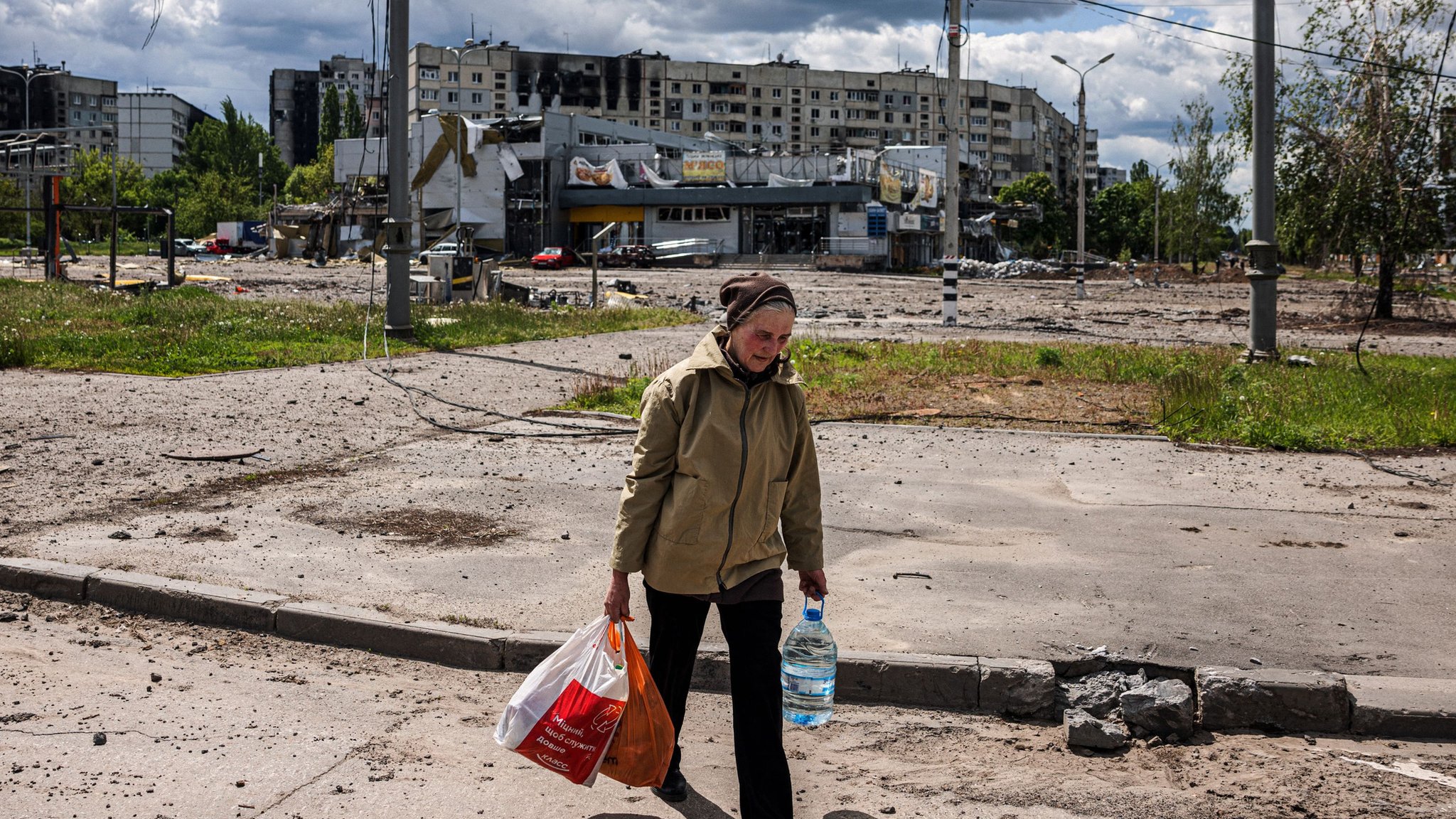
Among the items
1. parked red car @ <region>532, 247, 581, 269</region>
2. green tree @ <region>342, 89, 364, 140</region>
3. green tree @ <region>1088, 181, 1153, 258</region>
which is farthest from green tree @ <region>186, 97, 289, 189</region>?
green tree @ <region>1088, 181, 1153, 258</region>

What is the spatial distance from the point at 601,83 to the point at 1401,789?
126 meters

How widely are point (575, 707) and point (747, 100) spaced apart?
13301 cm

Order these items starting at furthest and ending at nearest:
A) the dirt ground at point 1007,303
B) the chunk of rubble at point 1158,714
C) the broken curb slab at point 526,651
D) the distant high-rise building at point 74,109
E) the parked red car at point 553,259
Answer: the distant high-rise building at point 74,109 < the parked red car at point 553,259 < the dirt ground at point 1007,303 < the broken curb slab at point 526,651 < the chunk of rubble at point 1158,714

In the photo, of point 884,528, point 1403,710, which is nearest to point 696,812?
point 1403,710

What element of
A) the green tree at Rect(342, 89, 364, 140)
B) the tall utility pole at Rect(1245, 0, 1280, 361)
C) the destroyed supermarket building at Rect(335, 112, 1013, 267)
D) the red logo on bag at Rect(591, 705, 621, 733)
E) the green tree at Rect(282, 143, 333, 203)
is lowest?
the red logo on bag at Rect(591, 705, 621, 733)

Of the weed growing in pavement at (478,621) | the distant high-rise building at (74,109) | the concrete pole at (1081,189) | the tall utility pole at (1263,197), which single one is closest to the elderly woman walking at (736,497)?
the weed growing in pavement at (478,621)

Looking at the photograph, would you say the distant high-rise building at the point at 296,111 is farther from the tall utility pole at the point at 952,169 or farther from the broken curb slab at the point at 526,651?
the broken curb slab at the point at 526,651

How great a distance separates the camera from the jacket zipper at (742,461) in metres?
3.66

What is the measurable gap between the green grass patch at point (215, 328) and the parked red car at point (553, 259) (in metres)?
35.0

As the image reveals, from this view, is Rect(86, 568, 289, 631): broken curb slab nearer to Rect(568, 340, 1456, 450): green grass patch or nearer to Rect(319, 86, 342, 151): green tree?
Rect(568, 340, 1456, 450): green grass patch

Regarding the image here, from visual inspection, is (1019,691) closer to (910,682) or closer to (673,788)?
(910,682)

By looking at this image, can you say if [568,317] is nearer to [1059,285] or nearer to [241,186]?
[1059,285]

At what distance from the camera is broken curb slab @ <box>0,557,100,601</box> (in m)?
6.20

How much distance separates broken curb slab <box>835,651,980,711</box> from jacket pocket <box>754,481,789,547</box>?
159cm
